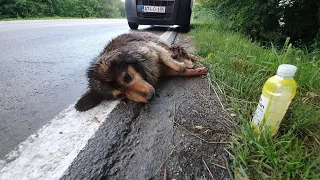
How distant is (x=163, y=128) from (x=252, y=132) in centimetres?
66

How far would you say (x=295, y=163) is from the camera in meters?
1.10

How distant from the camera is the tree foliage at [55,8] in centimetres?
1938

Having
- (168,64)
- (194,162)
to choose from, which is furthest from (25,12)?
(194,162)

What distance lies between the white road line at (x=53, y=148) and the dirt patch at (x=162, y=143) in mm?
84

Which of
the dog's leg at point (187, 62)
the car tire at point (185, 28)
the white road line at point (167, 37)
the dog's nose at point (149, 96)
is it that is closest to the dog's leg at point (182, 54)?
the dog's leg at point (187, 62)

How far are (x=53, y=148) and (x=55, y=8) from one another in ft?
98.5

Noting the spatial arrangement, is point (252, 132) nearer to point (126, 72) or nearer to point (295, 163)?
point (295, 163)

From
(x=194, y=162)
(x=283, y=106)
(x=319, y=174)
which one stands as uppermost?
(x=283, y=106)

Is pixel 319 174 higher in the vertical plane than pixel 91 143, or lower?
higher

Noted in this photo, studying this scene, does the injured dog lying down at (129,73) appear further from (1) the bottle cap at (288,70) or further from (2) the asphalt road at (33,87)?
(1) the bottle cap at (288,70)

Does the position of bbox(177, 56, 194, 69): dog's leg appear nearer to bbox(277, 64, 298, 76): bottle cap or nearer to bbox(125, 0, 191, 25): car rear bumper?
bbox(277, 64, 298, 76): bottle cap

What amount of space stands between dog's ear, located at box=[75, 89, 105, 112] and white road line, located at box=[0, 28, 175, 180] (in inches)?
3.8

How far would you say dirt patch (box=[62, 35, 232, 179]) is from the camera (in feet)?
4.03

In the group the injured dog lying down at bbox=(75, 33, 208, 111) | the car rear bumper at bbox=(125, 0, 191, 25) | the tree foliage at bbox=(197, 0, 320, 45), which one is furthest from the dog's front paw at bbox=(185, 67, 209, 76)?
the car rear bumper at bbox=(125, 0, 191, 25)
